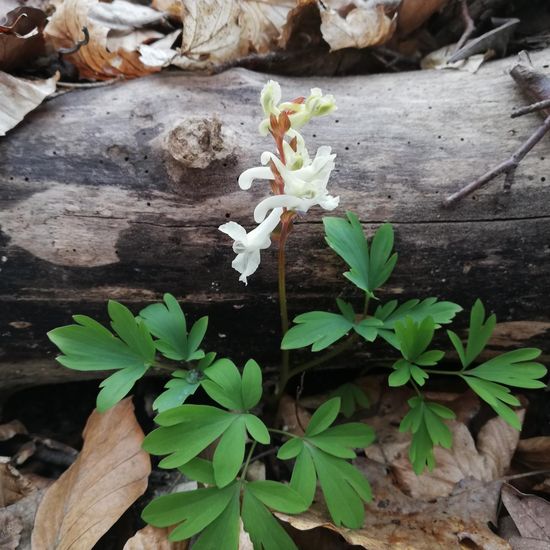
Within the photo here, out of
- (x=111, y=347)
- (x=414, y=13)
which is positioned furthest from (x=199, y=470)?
(x=414, y=13)

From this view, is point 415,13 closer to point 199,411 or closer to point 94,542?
point 199,411

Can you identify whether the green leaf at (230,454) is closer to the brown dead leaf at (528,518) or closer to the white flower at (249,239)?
the white flower at (249,239)

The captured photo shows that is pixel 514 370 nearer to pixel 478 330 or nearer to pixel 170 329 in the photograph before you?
pixel 478 330

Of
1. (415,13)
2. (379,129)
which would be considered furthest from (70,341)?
(415,13)

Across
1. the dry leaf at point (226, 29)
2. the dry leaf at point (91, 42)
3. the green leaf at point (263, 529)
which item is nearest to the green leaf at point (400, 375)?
the green leaf at point (263, 529)

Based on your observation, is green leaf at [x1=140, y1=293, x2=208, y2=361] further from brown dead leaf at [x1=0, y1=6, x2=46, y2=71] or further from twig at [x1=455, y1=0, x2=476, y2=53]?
twig at [x1=455, y1=0, x2=476, y2=53]
